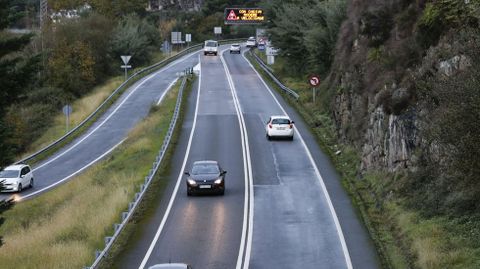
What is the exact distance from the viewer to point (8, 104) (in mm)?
21703

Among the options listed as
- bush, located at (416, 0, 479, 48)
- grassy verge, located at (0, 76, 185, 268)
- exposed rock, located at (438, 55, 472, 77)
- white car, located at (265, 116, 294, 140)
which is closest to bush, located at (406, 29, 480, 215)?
exposed rock, located at (438, 55, 472, 77)

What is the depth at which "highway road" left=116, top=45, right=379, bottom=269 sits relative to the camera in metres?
22.6

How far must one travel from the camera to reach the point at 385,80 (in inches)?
1314

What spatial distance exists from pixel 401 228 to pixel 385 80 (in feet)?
34.7

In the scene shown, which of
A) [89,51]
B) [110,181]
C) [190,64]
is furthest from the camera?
[190,64]

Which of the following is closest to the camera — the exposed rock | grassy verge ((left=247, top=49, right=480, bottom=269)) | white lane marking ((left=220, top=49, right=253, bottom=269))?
grassy verge ((left=247, top=49, right=480, bottom=269))

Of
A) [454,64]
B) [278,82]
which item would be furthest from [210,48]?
[454,64]

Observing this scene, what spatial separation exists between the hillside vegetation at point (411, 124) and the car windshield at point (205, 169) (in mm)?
5981

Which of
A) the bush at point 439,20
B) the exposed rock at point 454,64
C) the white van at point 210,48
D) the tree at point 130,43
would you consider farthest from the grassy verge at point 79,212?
the white van at point 210,48

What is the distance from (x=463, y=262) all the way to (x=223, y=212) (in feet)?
36.9

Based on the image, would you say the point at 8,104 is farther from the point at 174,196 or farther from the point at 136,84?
the point at 136,84

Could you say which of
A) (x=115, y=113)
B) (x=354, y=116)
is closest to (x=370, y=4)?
(x=354, y=116)

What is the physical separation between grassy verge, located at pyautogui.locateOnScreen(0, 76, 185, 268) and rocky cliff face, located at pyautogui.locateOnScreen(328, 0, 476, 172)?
36.0ft

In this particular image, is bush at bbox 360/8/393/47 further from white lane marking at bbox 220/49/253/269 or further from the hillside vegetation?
white lane marking at bbox 220/49/253/269
